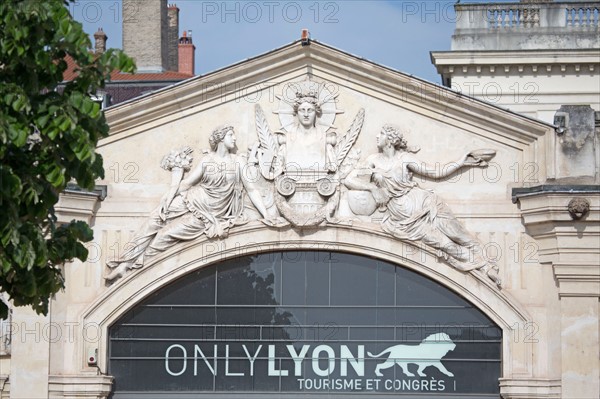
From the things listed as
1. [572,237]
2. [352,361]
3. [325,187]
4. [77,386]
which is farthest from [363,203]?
[77,386]

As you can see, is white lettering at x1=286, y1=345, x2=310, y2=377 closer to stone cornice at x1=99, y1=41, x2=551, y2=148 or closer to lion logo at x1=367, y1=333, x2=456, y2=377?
lion logo at x1=367, y1=333, x2=456, y2=377

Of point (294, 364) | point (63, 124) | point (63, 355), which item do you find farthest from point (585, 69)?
point (63, 124)

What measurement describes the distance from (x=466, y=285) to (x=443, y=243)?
76cm

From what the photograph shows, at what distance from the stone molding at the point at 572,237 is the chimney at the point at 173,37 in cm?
2329

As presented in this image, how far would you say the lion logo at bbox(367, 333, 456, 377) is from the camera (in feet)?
87.2

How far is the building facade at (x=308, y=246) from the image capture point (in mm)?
26516

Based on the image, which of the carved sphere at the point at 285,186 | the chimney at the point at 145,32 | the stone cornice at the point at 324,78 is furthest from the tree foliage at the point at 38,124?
the chimney at the point at 145,32

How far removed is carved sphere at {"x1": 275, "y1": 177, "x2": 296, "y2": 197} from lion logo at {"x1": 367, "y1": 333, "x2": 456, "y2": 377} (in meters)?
2.95

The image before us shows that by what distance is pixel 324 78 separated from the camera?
89.1 feet

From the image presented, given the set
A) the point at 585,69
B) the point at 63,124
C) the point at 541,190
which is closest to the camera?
the point at 63,124

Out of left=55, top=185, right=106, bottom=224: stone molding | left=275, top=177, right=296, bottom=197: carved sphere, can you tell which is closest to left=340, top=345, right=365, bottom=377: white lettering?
left=275, top=177, right=296, bottom=197: carved sphere

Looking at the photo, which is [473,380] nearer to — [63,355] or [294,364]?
[294,364]

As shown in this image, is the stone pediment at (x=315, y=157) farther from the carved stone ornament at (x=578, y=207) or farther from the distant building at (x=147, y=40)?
the distant building at (x=147, y=40)

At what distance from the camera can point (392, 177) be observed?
87.1ft
